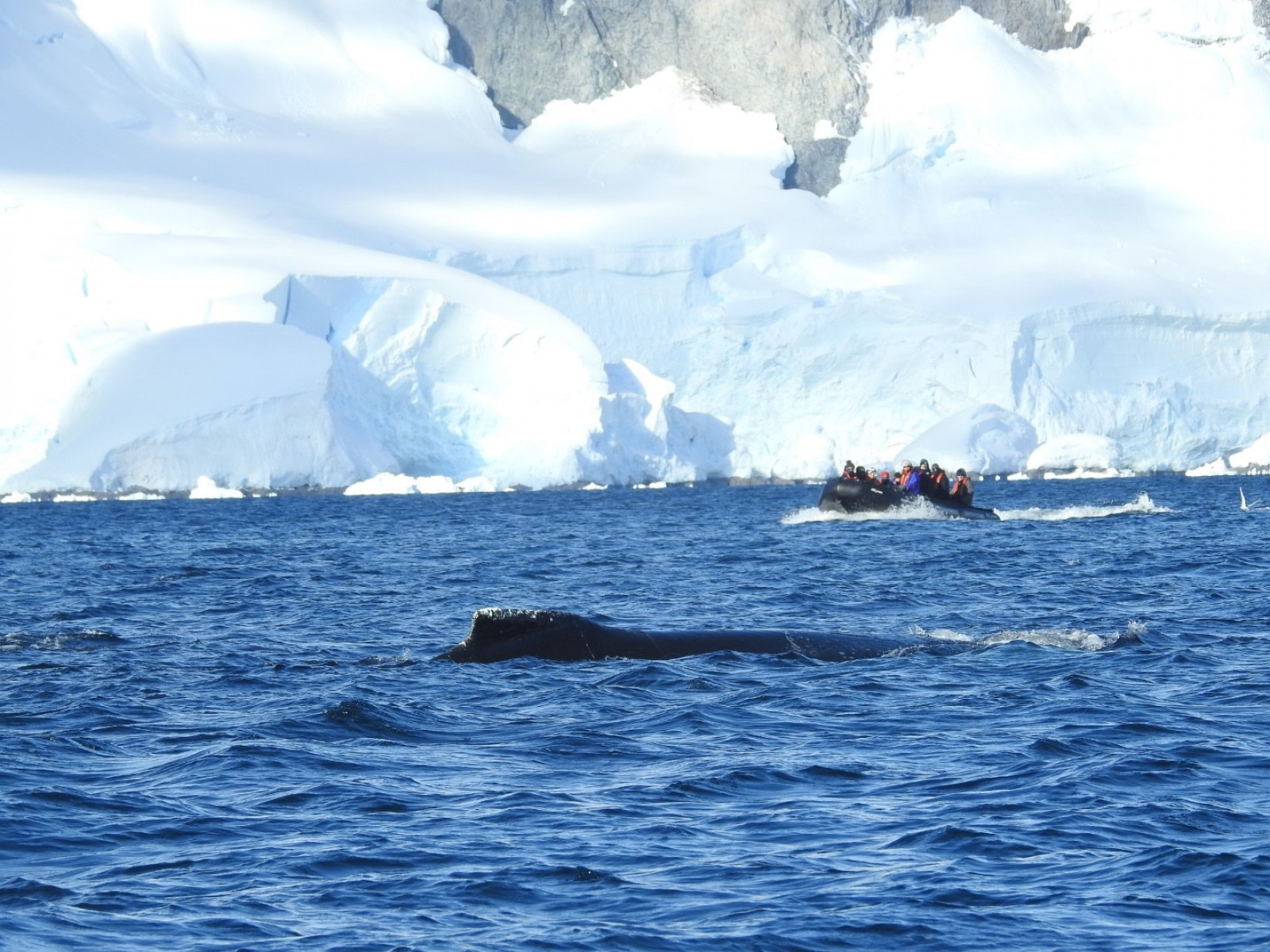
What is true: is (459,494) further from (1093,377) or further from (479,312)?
(1093,377)

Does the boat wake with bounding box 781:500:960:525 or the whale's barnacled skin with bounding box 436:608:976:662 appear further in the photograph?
the boat wake with bounding box 781:500:960:525

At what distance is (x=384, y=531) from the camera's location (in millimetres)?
39562

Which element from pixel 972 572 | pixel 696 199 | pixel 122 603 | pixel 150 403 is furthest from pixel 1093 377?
pixel 122 603

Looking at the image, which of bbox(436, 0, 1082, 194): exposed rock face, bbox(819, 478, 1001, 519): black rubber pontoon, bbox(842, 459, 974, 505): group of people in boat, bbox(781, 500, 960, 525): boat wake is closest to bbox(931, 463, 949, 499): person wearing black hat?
bbox(842, 459, 974, 505): group of people in boat

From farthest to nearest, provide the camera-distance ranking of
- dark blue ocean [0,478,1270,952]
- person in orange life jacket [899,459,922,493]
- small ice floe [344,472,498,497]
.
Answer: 1. small ice floe [344,472,498,497]
2. person in orange life jacket [899,459,922,493]
3. dark blue ocean [0,478,1270,952]

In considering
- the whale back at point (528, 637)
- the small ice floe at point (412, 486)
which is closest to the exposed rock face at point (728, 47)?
the small ice floe at point (412, 486)

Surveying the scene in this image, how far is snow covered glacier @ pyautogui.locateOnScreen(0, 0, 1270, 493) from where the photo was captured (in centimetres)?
6397

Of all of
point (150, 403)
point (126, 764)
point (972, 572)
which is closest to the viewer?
point (126, 764)

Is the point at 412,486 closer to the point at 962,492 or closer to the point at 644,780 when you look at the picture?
the point at 962,492

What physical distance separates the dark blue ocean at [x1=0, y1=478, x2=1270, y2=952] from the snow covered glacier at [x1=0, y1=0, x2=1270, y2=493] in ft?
146

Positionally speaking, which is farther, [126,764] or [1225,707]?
[1225,707]

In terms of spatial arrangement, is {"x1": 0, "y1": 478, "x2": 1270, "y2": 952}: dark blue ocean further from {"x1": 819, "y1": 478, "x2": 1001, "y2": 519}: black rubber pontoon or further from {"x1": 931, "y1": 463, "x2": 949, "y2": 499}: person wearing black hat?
{"x1": 931, "y1": 463, "x2": 949, "y2": 499}: person wearing black hat

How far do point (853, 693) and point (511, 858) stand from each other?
4.74 m

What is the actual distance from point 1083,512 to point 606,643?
2952 centimetres
